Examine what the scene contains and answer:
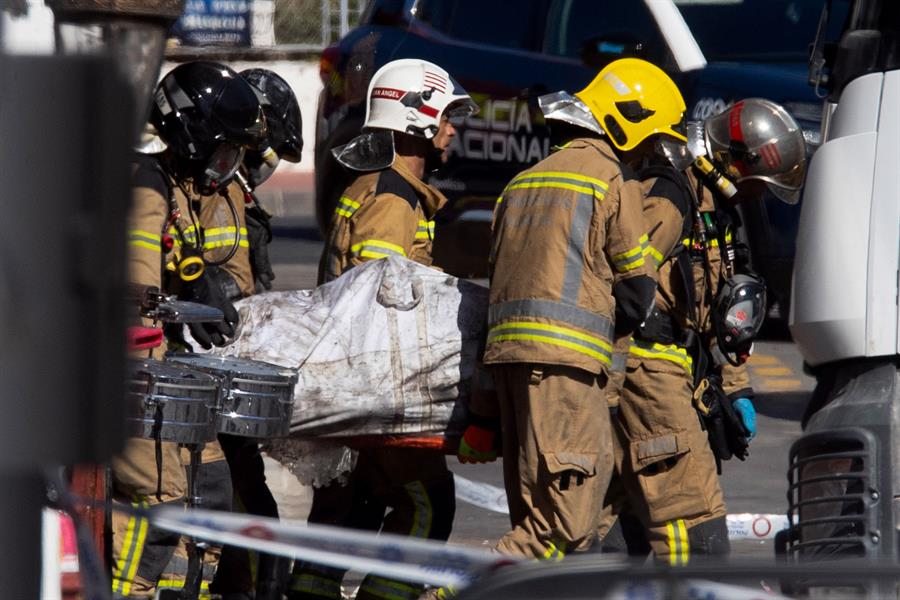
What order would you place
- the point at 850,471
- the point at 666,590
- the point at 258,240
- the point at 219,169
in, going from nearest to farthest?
the point at 666,590
the point at 850,471
the point at 219,169
the point at 258,240

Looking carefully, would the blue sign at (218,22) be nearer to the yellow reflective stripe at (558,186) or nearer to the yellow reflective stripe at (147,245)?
the yellow reflective stripe at (147,245)

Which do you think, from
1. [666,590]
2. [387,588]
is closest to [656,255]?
[387,588]

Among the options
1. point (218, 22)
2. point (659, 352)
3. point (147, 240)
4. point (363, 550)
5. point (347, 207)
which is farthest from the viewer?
point (218, 22)

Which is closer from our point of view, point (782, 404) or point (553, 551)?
point (553, 551)

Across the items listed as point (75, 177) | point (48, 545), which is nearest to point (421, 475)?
point (48, 545)

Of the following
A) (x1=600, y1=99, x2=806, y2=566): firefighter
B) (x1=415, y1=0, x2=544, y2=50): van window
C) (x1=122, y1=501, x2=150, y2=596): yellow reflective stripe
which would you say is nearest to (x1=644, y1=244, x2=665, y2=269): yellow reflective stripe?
(x1=600, y1=99, x2=806, y2=566): firefighter

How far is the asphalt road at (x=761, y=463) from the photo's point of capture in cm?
642

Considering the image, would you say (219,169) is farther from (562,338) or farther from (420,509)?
(562,338)

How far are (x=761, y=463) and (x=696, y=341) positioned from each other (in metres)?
2.64

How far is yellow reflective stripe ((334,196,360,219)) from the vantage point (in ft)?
17.2

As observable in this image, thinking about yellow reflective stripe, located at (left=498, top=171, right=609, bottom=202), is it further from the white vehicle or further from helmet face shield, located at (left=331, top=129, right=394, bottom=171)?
helmet face shield, located at (left=331, top=129, right=394, bottom=171)

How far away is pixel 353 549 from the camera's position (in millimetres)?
2738

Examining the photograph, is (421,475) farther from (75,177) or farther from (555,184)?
(75,177)

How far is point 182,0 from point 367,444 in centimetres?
152
